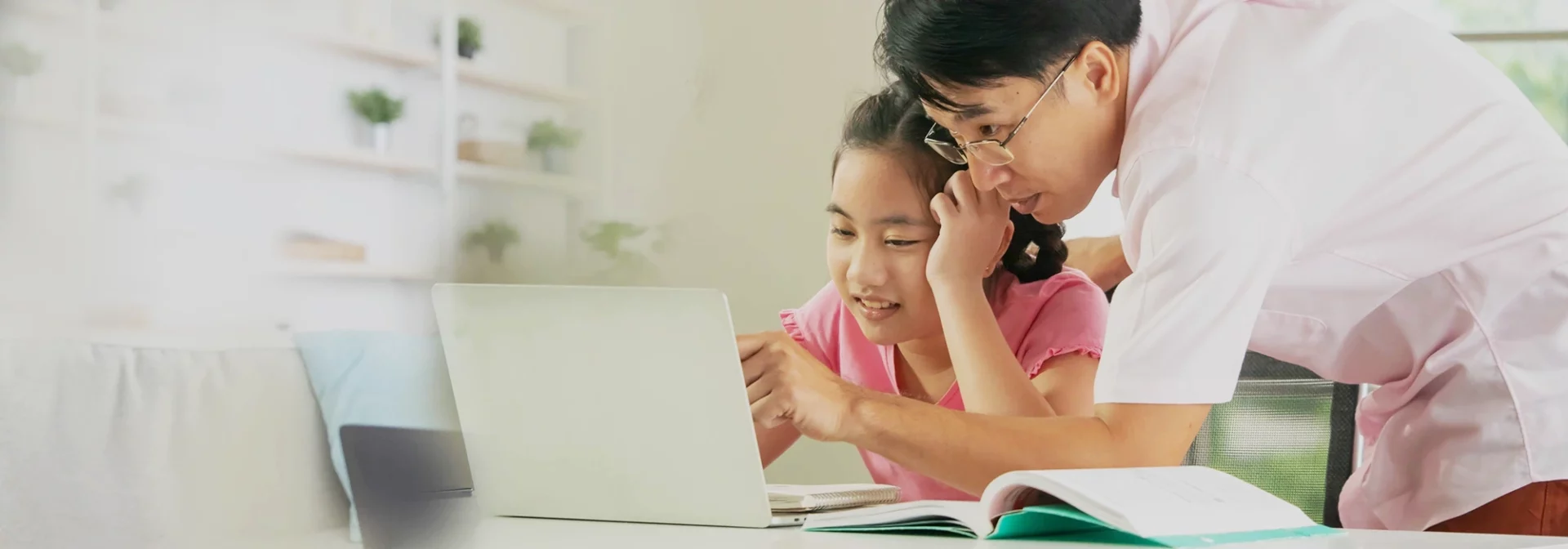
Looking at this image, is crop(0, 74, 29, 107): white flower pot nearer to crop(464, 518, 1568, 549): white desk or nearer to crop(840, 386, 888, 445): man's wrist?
crop(464, 518, 1568, 549): white desk

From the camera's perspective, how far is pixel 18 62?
761mm

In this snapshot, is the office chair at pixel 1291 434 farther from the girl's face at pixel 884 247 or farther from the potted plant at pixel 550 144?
the potted plant at pixel 550 144

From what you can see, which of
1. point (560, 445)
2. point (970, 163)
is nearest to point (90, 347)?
point (560, 445)

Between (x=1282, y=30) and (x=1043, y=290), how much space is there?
0.49 meters

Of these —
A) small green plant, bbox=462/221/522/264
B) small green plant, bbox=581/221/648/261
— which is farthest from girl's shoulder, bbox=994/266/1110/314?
small green plant, bbox=462/221/522/264

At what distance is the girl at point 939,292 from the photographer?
1.30 metres

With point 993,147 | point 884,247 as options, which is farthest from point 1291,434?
point 993,147

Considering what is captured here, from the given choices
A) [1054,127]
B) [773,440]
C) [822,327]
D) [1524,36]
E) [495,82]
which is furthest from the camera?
[1524,36]

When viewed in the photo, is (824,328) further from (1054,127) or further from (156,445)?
(156,445)

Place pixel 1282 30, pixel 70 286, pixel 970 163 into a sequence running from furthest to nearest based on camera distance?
pixel 970 163
pixel 1282 30
pixel 70 286

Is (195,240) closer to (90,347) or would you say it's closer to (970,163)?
(90,347)

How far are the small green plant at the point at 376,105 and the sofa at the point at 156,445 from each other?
16 centimetres

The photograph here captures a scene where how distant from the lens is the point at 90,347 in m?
0.77

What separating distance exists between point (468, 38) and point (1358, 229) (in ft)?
2.30
